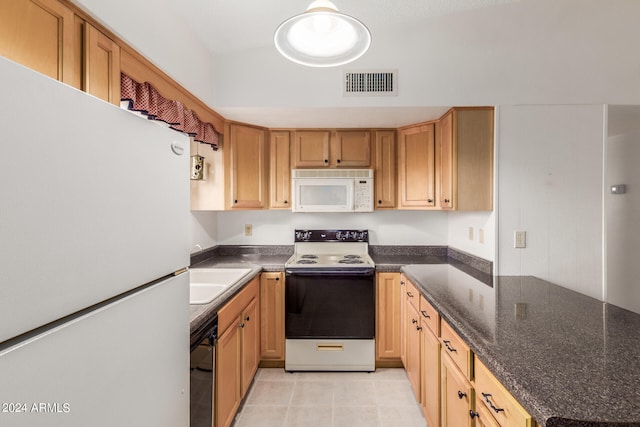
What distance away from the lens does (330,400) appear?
2.21m

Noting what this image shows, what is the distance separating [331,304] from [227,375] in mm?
1008

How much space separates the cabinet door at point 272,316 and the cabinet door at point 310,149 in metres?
1.02

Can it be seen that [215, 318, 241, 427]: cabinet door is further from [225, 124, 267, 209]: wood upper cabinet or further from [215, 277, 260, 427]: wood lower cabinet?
[225, 124, 267, 209]: wood upper cabinet

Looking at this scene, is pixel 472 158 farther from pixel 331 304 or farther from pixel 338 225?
pixel 331 304

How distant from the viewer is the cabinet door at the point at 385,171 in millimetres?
2867

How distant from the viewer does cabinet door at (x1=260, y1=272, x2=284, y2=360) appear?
102 inches

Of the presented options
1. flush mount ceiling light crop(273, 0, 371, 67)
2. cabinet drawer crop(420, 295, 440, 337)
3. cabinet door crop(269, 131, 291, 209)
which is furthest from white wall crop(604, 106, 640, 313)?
cabinet door crop(269, 131, 291, 209)

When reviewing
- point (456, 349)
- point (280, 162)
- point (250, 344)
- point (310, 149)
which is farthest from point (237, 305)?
point (310, 149)

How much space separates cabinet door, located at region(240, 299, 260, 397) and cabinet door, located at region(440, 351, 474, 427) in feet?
4.03

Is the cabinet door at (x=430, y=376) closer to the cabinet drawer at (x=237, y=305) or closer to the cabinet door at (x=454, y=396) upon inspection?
the cabinet door at (x=454, y=396)

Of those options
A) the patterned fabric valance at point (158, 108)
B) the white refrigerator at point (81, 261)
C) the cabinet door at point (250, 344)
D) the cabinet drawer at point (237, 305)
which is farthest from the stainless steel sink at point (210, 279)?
the white refrigerator at point (81, 261)

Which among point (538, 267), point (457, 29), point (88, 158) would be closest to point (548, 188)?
point (538, 267)

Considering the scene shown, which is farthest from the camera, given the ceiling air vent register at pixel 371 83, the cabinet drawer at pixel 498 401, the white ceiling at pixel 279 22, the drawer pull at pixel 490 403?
the ceiling air vent register at pixel 371 83

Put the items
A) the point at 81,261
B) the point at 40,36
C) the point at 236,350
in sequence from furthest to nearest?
the point at 236,350, the point at 40,36, the point at 81,261
